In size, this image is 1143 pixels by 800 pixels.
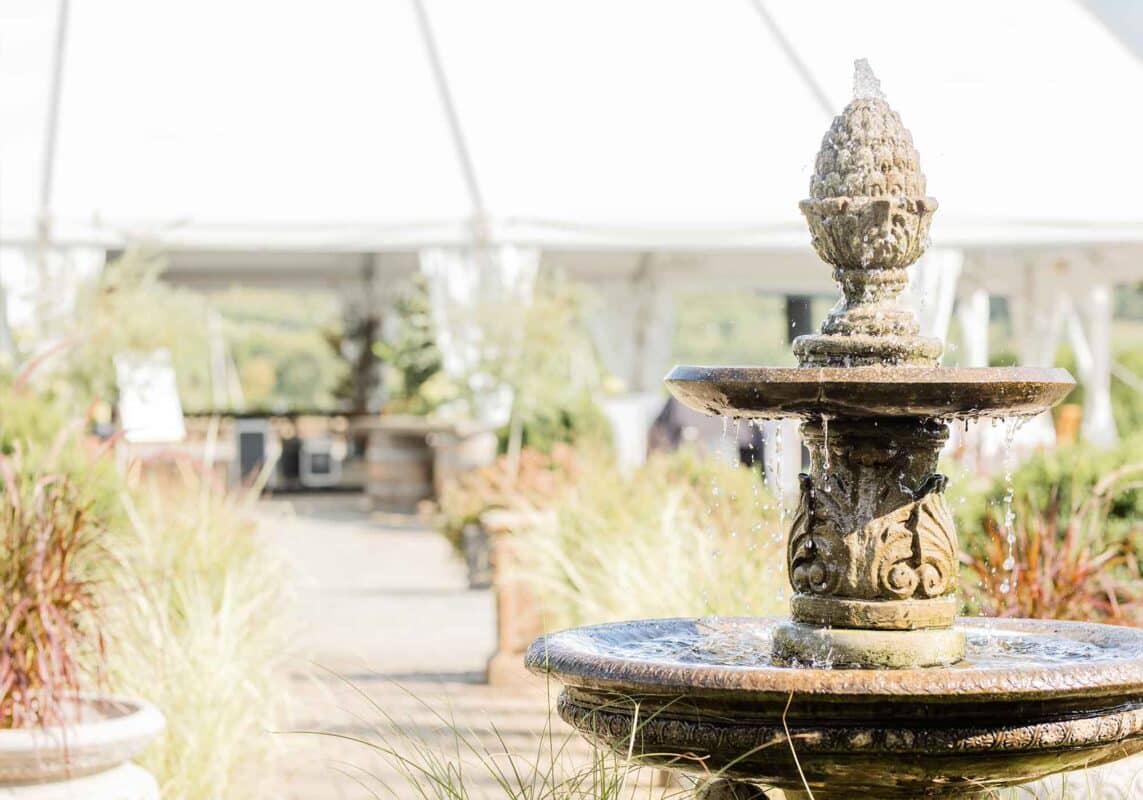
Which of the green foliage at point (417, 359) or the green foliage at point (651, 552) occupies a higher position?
the green foliage at point (417, 359)

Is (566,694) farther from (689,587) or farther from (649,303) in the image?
(649,303)

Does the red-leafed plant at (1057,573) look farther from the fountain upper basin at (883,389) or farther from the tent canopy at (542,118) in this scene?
the tent canopy at (542,118)

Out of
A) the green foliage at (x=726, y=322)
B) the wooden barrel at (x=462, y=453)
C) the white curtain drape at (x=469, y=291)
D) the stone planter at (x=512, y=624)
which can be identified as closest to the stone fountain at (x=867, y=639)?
the stone planter at (x=512, y=624)

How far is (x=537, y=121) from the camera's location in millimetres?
19047

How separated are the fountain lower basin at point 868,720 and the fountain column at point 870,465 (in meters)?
0.38

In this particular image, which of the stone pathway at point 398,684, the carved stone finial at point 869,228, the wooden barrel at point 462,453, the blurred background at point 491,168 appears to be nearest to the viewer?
the carved stone finial at point 869,228

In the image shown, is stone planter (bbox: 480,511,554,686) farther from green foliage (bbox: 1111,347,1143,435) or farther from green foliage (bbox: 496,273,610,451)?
green foliage (bbox: 1111,347,1143,435)

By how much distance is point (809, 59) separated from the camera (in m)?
19.2

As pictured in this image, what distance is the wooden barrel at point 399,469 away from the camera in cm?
1802

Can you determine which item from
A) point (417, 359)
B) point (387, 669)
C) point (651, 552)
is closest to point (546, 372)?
point (417, 359)

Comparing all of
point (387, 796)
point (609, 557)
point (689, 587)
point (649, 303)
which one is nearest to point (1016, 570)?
point (689, 587)

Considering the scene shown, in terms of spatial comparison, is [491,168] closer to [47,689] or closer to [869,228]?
[47,689]

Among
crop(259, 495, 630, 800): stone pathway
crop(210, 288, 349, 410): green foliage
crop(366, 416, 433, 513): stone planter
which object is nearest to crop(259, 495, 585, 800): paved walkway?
crop(259, 495, 630, 800): stone pathway

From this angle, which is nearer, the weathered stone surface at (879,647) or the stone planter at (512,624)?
the weathered stone surface at (879,647)
